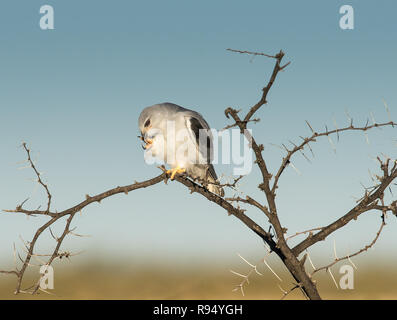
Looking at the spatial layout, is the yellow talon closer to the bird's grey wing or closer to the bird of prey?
the bird of prey

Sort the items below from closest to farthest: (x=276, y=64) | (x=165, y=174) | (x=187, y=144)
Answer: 1. (x=276, y=64)
2. (x=165, y=174)
3. (x=187, y=144)

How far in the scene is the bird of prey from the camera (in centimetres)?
643

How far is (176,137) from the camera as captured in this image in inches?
254

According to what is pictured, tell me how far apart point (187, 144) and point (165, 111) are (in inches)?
24.4

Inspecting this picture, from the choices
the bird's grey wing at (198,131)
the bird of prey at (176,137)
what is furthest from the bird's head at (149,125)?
the bird's grey wing at (198,131)

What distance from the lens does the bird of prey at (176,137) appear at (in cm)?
643

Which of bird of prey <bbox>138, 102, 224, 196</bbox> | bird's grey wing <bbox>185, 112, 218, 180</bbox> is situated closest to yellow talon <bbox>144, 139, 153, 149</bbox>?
bird of prey <bbox>138, 102, 224, 196</bbox>

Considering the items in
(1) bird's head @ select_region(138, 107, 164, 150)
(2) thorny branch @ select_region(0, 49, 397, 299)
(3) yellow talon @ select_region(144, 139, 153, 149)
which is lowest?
(2) thorny branch @ select_region(0, 49, 397, 299)

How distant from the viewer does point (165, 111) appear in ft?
21.9

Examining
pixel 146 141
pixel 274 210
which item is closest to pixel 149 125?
pixel 146 141

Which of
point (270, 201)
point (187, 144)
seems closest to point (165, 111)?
point (187, 144)

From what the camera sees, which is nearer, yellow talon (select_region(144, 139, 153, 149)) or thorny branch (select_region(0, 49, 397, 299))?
thorny branch (select_region(0, 49, 397, 299))
